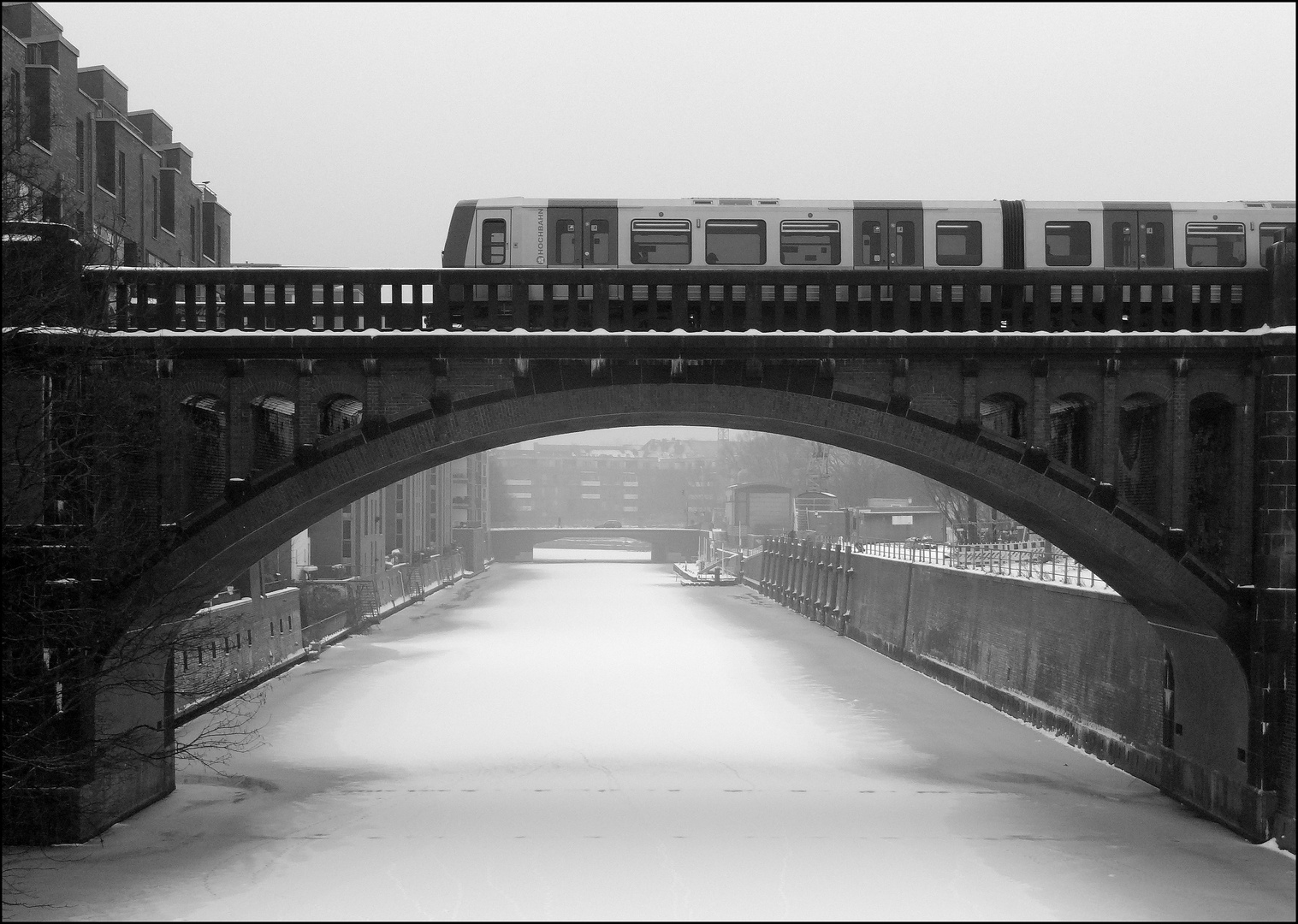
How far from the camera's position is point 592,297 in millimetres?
21125

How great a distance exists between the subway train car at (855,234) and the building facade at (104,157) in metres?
8.46

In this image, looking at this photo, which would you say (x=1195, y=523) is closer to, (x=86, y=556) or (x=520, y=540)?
(x=86, y=556)

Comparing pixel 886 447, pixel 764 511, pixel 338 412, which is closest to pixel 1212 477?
pixel 886 447

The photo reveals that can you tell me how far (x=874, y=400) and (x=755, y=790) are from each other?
7963 mm

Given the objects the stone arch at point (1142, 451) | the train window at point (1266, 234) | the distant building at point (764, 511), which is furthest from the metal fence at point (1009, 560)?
the distant building at point (764, 511)

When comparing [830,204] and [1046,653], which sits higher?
[830,204]

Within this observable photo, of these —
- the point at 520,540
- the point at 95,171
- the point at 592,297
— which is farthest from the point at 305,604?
the point at 520,540

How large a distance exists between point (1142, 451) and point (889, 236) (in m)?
7.44

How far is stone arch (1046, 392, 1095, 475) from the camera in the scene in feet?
68.0

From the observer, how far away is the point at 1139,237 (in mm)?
26797

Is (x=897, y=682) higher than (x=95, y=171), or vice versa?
(x=95, y=171)

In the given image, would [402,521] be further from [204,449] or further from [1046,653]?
[204,449]

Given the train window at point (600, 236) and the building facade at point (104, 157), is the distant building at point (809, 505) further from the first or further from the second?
the train window at point (600, 236)

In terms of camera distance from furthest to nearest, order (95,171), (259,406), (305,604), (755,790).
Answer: (305,604) → (95,171) → (755,790) → (259,406)
